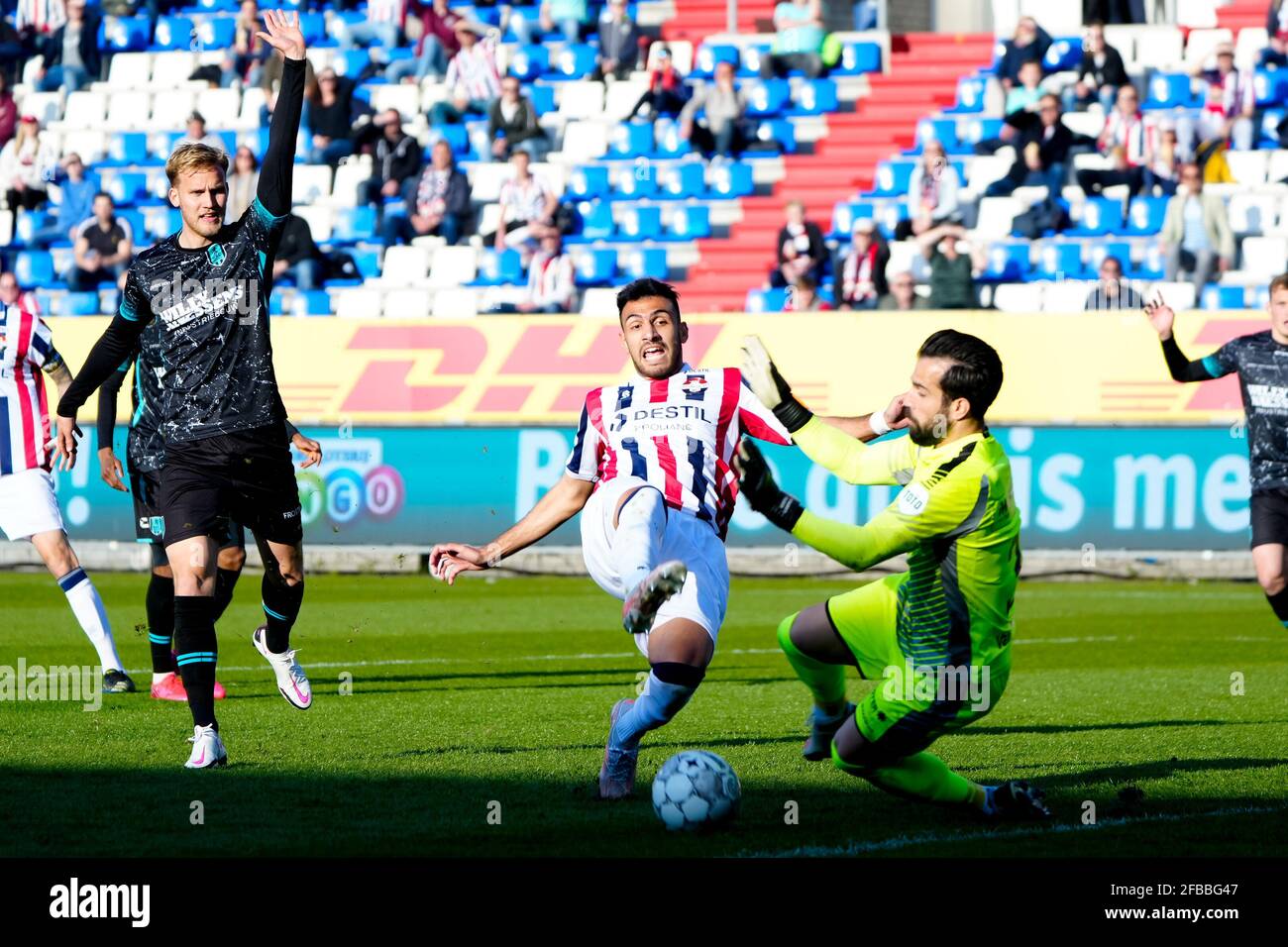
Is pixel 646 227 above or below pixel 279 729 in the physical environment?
above

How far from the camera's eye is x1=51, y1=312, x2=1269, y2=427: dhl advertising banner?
17.9 metres

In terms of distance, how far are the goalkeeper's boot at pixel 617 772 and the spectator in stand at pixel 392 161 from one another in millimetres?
16879

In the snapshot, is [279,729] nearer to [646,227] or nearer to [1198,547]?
[1198,547]

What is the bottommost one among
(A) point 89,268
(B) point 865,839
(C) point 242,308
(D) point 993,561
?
(B) point 865,839

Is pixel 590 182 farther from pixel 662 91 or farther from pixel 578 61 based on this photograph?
A: pixel 578 61

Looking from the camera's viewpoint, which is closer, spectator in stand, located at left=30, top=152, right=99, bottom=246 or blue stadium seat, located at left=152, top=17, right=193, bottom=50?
spectator in stand, located at left=30, top=152, right=99, bottom=246

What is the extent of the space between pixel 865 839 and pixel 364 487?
43.0 ft

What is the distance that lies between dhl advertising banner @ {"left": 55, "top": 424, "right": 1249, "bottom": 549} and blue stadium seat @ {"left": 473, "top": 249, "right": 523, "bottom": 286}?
12.6ft

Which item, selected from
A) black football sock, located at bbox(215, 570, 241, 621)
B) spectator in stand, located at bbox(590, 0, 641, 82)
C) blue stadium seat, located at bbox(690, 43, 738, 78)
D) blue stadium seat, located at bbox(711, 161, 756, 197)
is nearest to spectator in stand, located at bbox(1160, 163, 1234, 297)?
blue stadium seat, located at bbox(711, 161, 756, 197)

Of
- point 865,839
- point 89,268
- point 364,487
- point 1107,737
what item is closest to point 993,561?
point 865,839

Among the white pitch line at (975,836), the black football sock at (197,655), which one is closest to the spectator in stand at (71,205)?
the black football sock at (197,655)

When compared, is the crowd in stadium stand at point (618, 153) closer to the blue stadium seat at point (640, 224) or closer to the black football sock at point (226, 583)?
the blue stadium seat at point (640, 224)

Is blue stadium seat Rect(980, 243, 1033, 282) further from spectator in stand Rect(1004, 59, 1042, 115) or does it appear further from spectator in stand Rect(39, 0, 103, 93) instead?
spectator in stand Rect(39, 0, 103, 93)

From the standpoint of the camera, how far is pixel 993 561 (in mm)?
6477
